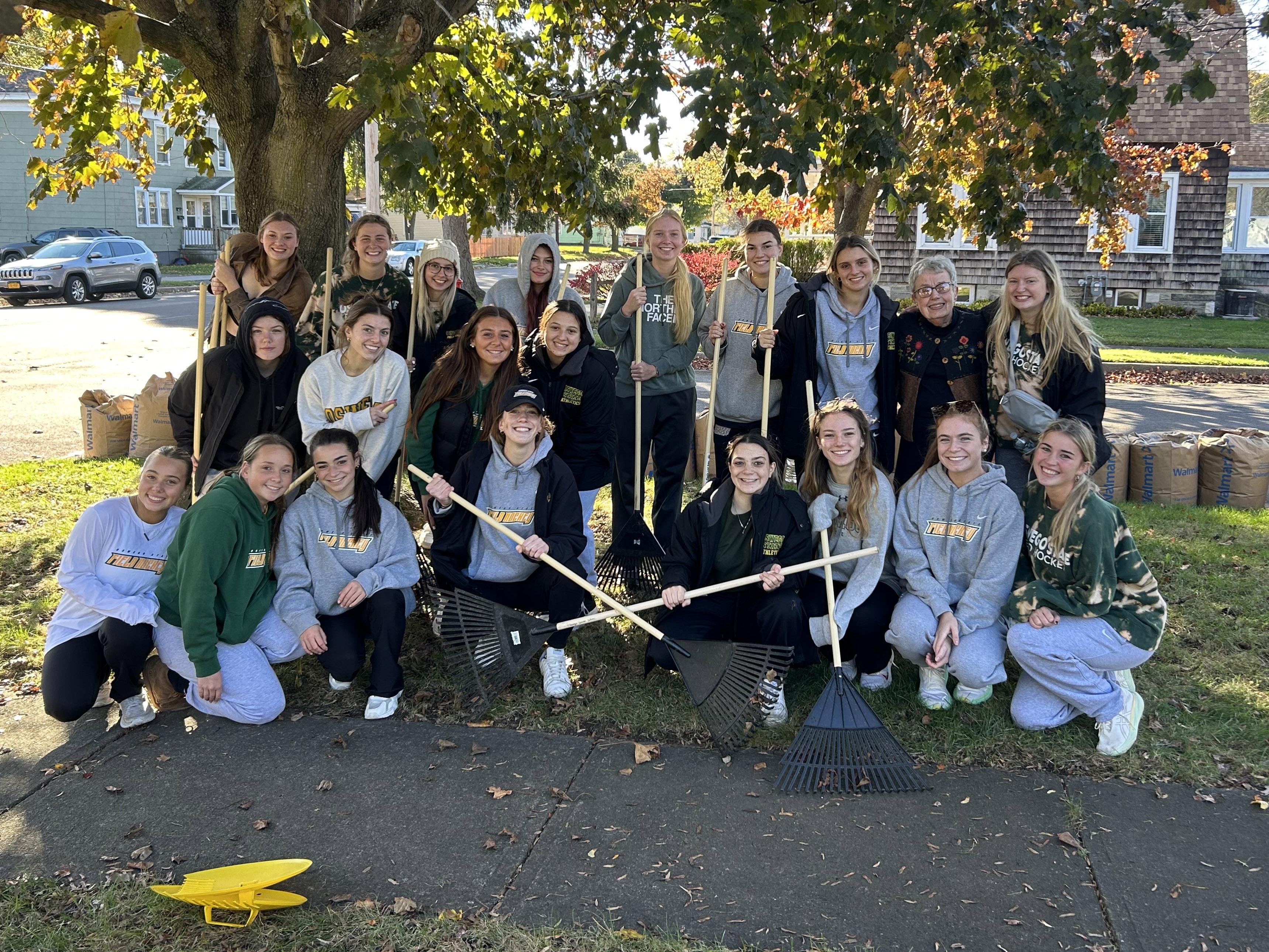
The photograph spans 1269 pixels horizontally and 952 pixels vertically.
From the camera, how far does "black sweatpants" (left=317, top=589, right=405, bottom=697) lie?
15.3ft

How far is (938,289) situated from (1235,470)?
167 inches

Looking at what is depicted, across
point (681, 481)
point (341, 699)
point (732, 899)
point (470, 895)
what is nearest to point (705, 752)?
point (732, 899)

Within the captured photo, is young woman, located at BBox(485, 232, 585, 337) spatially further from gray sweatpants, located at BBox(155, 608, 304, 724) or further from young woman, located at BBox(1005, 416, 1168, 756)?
young woman, located at BBox(1005, 416, 1168, 756)

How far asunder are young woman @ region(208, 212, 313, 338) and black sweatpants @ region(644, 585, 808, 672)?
293 centimetres

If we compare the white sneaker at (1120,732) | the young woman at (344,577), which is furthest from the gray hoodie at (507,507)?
the white sneaker at (1120,732)

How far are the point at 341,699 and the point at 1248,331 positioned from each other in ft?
64.2

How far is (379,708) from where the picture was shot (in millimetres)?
4613

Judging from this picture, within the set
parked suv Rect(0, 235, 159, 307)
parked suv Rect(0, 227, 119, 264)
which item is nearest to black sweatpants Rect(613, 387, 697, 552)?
parked suv Rect(0, 235, 159, 307)

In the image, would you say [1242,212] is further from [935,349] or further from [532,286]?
[532,286]

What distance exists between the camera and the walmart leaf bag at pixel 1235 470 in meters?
7.89

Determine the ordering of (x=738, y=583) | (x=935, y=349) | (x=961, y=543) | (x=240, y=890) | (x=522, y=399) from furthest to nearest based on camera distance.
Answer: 1. (x=935, y=349)
2. (x=522, y=399)
3. (x=961, y=543)
4. (x=738, y=583)
5. (x=240, y=890)

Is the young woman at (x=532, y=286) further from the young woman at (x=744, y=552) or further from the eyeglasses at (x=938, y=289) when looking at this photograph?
the eyeglasses at (x=938, y=289)

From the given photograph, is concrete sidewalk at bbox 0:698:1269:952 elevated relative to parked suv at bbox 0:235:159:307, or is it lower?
lower

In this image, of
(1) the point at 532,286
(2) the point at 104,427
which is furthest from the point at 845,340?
(2) the point at 104,427
